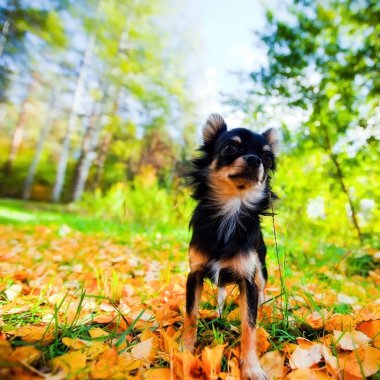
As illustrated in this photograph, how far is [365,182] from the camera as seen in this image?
4547 mm

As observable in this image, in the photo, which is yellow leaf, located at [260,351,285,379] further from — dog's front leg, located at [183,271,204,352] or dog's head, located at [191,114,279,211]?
dog's head, located at [191,114,279,211]

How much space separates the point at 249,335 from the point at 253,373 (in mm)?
168

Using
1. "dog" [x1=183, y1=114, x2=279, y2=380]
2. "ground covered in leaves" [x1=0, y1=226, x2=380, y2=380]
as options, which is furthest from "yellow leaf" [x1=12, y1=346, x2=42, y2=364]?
"dog" [x1=183, y1=114, x2=279, y2=380]

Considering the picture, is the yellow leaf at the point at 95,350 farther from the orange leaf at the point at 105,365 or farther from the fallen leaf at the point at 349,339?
the fallen leaf at the point at 349,339

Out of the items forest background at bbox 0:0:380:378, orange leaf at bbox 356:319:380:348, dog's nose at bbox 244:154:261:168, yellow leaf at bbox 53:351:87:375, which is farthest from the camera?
forest background at bbox 0:0:380:378

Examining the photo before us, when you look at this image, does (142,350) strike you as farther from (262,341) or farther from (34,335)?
(262,341)

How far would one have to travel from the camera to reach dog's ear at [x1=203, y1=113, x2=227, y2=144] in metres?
2.47

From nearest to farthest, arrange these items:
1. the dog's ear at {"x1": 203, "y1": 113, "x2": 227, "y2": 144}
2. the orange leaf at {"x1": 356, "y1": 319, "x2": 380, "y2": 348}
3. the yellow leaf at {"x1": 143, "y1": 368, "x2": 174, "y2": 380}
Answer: the yellow leaf at {"x1": 143, "y1": 368, "x2": 174, "y2": 380} < the orange leaf at {"x1": 356, "y1": 319, "x2": 380, "y2": 348} < the dog's ear at {"x1": 203, "y1": 113, "x2": 227, "y2": 144}

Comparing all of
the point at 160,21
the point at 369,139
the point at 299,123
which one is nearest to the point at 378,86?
the point at 369,139

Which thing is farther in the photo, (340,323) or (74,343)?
(340,323)

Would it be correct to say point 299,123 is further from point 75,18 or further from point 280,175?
point 75,18

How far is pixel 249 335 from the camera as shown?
1.52m

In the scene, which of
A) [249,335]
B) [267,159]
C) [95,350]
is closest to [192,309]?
[249,335]

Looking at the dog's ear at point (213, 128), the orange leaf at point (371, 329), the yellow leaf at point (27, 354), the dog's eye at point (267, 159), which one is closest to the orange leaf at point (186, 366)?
the yellow leaf at point (27, 354)
